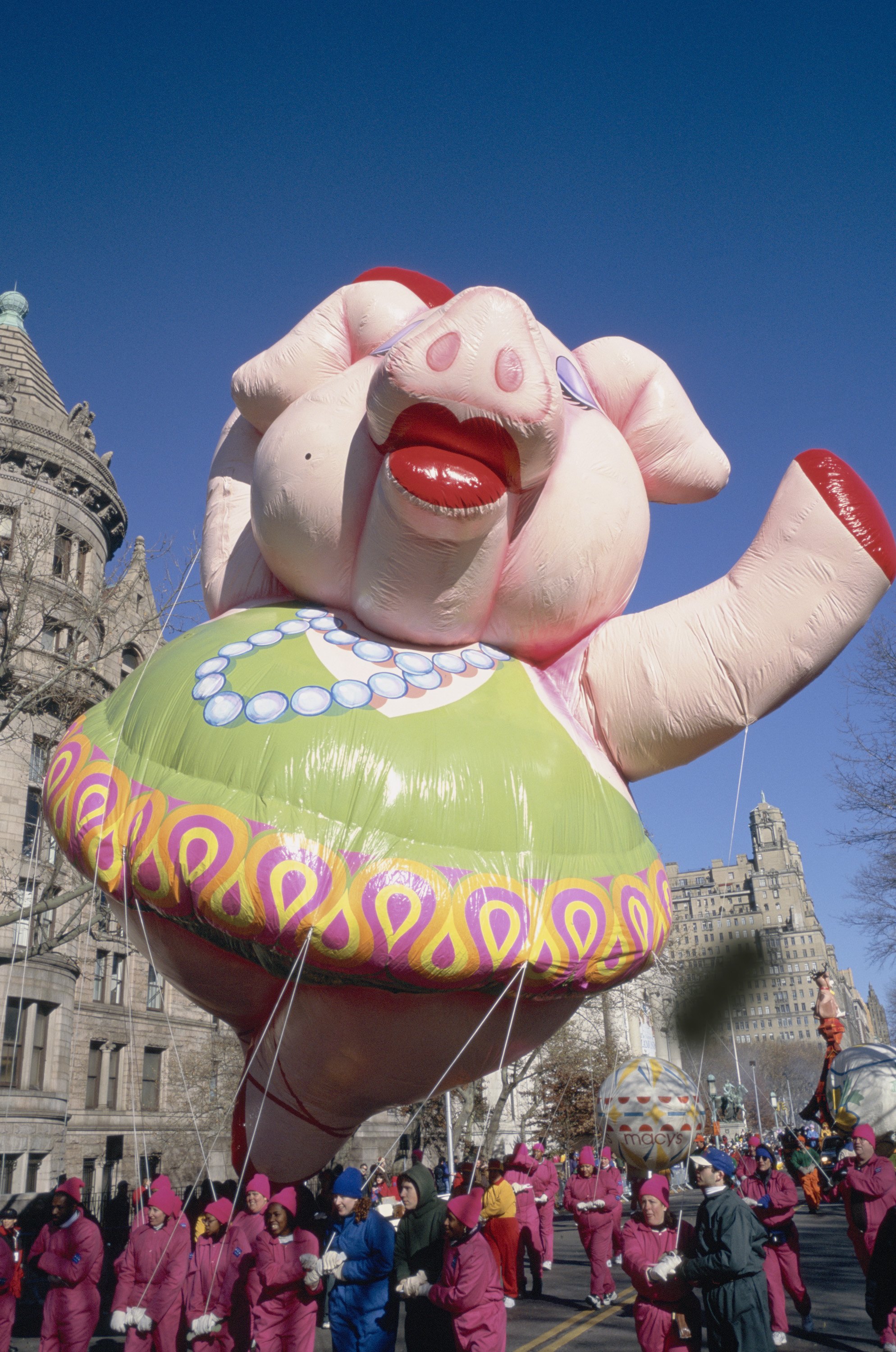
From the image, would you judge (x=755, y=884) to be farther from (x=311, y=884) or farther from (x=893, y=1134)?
(x=311, y=884)

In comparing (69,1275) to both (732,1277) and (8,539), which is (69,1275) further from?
(8,539)

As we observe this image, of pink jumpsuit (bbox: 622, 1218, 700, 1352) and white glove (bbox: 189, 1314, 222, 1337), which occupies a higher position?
pink jumpsuit (bbox: 622, 1218, 700, 1352)

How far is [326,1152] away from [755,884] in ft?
52.1

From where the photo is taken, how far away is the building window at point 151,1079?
2894cm

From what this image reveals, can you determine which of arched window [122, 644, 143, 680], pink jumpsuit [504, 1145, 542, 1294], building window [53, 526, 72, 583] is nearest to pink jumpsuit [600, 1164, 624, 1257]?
pink jumpsuit [504, 1145, 542, 1294]

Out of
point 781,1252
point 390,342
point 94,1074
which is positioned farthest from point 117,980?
point 390,342

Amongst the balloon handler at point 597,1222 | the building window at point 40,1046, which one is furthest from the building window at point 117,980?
the balloon handler at point 597,1222

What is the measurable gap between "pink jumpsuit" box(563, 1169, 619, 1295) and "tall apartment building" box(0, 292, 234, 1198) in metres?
8.60

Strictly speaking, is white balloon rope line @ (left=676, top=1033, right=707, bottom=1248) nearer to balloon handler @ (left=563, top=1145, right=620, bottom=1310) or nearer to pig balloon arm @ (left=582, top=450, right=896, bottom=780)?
balloon handler @ (left=563, top=1145, right=620, bottom=1310)

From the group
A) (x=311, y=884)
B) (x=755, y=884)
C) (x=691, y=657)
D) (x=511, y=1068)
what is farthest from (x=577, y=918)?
(x=511, y=1068)

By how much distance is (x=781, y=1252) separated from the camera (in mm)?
7836

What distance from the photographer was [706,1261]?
4.86 meters

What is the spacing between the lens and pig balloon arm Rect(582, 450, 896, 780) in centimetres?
457

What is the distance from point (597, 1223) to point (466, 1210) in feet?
19.4
